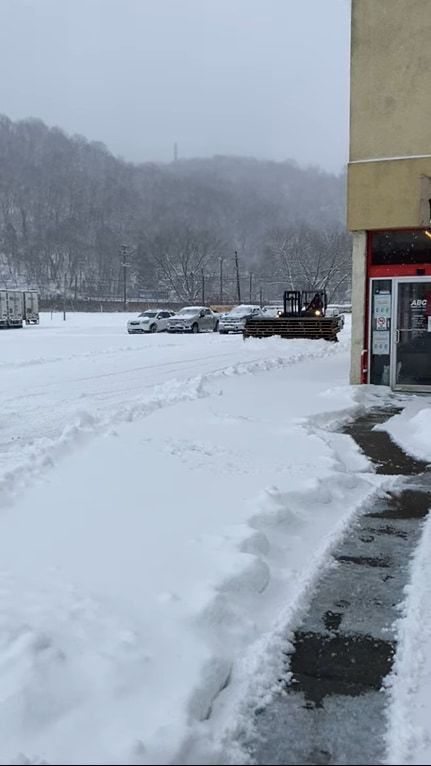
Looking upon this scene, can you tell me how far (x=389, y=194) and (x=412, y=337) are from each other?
2.78 m

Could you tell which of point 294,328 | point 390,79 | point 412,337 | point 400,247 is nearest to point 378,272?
point 400,247

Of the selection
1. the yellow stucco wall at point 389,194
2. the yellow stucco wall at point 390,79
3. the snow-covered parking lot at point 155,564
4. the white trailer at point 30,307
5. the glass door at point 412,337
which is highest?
the yellow stucco wall at point 390,79

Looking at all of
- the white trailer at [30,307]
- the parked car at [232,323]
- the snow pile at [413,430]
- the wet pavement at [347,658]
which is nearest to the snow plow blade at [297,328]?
the parked car at [232,323]

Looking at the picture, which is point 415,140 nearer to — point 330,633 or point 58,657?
point 330,633

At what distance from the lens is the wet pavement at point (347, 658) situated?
300 centimetres

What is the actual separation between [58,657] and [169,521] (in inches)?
85.5

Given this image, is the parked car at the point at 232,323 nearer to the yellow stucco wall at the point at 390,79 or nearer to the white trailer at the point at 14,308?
the white trailer at the point at 14,308

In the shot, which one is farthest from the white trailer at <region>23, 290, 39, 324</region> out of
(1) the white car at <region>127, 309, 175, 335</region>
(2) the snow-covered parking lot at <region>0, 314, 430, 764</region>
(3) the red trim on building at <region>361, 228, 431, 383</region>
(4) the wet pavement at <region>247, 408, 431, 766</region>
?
(4) the wet pavement at <region>247, 408, 431, 766</region>

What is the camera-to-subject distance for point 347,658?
12.3 ft

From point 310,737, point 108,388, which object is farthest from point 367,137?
point 310,737

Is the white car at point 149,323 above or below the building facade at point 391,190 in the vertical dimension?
below

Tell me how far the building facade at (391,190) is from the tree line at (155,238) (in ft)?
324

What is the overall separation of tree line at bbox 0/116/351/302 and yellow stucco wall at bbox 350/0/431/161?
9868 cm

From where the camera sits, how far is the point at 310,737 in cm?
305
